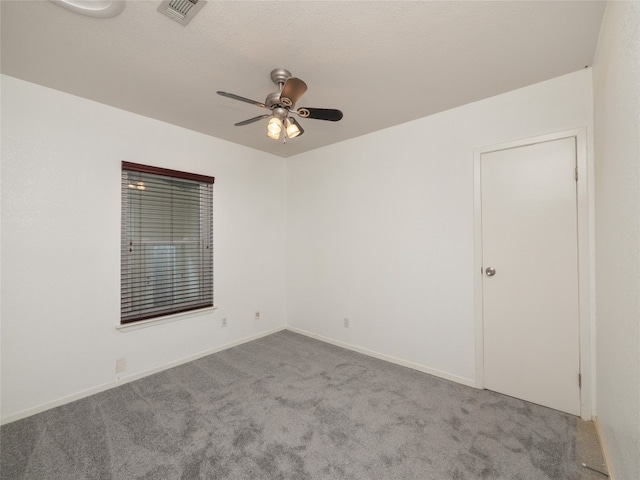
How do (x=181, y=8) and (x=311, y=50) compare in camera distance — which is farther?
(x=311, y=50)

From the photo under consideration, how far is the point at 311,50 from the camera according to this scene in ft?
6.10

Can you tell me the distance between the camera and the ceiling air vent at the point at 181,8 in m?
1.49

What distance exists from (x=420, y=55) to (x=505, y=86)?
0.97 meters

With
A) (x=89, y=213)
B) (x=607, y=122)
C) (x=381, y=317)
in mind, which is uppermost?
(x=607, y=122)

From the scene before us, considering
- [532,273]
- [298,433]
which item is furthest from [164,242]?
[532,273]

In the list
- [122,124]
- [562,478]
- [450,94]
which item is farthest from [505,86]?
[122,124]

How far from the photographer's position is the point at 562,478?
1.58 metres

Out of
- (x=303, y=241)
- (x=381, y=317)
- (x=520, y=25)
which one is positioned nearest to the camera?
(x=520, y=25)

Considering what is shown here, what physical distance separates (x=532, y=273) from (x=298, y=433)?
2278 millimetres

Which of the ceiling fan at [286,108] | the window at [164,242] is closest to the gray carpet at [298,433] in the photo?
the window at [164,242]

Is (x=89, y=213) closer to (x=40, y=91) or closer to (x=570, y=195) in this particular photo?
(x=40, y=91)

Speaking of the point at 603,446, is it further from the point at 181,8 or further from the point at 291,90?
the point at 181,8

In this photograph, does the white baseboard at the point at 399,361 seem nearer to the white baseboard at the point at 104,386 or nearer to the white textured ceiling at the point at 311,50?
the white baseboard at the point at 104,386

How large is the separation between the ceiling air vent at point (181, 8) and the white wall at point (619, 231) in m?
1.99
